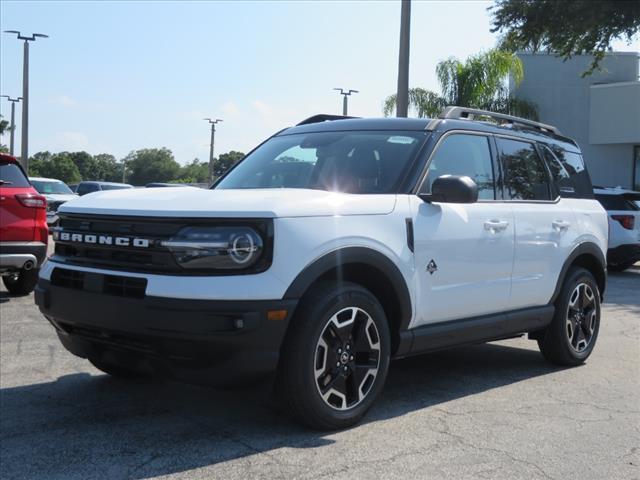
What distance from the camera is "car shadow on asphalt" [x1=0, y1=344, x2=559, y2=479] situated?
3.66m

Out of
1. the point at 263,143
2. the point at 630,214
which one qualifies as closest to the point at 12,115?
the point at 630,214

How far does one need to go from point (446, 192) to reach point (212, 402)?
1.91 meters

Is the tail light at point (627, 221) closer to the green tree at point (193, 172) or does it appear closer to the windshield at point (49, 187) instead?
the windshield at point (49, 187)

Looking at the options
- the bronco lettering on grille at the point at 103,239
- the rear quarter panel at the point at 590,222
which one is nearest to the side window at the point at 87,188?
the rear quarter panel at the point at 590,222

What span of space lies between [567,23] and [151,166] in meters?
110

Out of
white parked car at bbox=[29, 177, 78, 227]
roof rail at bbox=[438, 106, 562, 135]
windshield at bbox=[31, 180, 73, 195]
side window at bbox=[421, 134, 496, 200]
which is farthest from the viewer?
windshield at bbox=[31, 180, 73, 195]

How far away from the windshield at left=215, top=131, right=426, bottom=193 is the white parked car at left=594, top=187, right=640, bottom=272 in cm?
1076

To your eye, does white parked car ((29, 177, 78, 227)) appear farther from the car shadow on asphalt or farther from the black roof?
the car shadow on asphalt

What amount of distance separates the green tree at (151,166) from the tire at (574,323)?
11826 centimetres

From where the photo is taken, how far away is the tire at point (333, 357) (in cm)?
389

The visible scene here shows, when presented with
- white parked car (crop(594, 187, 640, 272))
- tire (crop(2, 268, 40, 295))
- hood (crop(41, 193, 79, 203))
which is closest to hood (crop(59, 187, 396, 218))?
tire (crop(2, 268, 40, 295))

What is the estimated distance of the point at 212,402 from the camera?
472cm

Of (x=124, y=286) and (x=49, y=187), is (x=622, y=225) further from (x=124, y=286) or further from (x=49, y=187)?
(x=49, y=187)

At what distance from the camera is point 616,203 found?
15.0m
